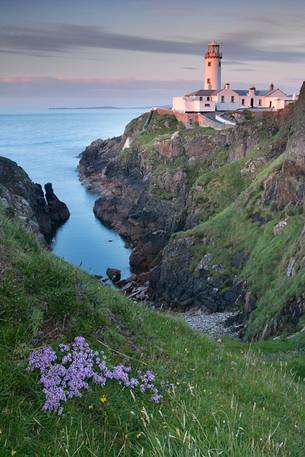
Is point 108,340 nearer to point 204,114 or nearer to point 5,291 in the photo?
point 5,291

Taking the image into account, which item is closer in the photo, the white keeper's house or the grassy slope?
the grassy slope

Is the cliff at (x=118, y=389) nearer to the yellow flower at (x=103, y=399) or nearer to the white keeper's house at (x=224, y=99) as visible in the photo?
the yellow flower at (x=103, y=399)

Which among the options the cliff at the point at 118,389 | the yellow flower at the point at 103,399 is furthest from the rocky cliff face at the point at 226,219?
the yellow flower at the point at 103,399

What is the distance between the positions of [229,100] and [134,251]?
261ft

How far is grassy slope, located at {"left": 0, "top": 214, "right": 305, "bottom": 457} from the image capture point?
18.4 feet

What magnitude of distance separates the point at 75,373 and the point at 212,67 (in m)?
157

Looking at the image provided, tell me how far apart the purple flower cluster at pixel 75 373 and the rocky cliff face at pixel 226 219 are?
24008mm

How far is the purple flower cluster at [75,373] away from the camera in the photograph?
661 centimetres

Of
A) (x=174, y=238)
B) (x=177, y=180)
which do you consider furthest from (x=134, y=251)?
(x=177, y=180)

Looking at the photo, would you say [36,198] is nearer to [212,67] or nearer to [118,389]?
[212,67]

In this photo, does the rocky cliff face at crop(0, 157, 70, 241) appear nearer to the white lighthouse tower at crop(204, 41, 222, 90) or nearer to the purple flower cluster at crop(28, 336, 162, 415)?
the purple flower cluster at crop(28, 336, 162, 415)

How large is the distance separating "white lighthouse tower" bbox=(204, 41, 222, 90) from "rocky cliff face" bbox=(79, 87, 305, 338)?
42847 mm

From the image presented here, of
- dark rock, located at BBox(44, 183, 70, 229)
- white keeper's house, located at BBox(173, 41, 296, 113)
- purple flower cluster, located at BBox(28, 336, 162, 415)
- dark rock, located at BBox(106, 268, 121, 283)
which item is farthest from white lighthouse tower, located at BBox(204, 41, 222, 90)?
purple flower cluster, located at BBox(28, 336, 162, 415)

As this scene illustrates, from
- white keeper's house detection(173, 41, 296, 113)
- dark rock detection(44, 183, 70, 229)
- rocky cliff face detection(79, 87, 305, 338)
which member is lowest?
dark rock detection(44, 183, 70, 229)
